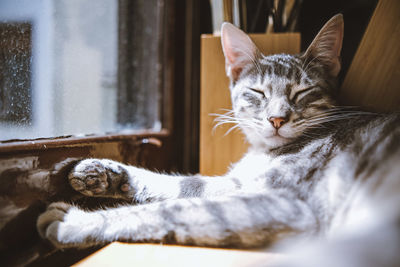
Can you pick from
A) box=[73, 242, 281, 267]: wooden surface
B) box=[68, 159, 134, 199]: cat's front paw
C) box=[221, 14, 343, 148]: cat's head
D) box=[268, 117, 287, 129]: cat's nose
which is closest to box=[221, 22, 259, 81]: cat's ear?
box=[221, 14, 343, 148]: cat's head

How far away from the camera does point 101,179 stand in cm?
89

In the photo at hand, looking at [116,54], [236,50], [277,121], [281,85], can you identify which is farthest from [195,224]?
[116,54]

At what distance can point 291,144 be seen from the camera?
39.3 inches

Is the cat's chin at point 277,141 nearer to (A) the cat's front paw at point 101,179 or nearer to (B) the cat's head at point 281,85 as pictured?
(B) the cat's head at point 281,85

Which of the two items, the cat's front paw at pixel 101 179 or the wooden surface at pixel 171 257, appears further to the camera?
the cat's front paw at pixel 101 179

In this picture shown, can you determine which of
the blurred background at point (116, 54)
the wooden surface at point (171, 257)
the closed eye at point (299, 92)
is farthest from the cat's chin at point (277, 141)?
the blurred background at point (116, 54)

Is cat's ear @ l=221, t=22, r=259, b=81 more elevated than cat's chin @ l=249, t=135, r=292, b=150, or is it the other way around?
cat's ear @ l=221, t=22, r=259, b=81

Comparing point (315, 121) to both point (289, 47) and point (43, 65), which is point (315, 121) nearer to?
point (289, 47)

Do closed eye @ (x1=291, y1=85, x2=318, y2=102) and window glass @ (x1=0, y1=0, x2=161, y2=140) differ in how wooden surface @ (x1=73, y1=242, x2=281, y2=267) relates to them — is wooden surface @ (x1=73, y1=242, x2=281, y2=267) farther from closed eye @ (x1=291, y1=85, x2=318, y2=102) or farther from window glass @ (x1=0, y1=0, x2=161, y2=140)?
closed eye @ (x1=291, y1=85, x2=318, y2=102)

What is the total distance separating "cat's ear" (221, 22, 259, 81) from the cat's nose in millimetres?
315

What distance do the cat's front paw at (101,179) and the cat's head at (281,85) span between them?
48 cm

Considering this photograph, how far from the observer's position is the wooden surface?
0.64 metres

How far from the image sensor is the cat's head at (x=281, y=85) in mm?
975

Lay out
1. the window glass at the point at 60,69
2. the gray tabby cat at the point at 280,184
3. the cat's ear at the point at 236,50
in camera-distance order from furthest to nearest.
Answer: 1. the cat's ear at the point at 236,50
2. the window glass at the point at 60,69
3. the gray tabby cat at the point at 280,184
